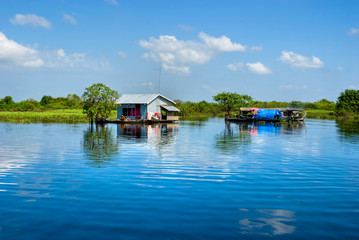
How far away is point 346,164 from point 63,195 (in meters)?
12.1

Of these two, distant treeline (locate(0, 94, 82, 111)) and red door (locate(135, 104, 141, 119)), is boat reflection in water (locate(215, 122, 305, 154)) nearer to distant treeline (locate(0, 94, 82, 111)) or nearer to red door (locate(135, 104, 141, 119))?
red door (locate(135, 104, 141, 119))

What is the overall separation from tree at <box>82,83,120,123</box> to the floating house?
1653mm

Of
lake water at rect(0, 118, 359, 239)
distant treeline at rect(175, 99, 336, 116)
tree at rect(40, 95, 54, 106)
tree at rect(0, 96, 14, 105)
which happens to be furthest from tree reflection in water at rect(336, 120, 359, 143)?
tree at rect(40, 95, 54, 106)

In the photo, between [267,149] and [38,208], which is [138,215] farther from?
[267,149]

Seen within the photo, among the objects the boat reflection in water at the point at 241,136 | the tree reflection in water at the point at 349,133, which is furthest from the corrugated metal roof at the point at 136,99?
the tree reflection in water at the point at 349,133

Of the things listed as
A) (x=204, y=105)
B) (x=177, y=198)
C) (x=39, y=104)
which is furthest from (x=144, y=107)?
(x=39, y=104)

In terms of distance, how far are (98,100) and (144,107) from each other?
6.86 meters

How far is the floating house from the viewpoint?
4647cm

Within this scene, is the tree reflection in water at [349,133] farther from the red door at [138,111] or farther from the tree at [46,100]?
the tree at [46,100]

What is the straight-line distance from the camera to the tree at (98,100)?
4344 cm

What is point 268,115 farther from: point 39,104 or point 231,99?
point 39,104

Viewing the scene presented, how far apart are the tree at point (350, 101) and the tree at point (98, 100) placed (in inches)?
2465

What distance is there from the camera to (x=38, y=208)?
7238 millimetres

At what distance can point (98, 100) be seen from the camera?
4406cm
